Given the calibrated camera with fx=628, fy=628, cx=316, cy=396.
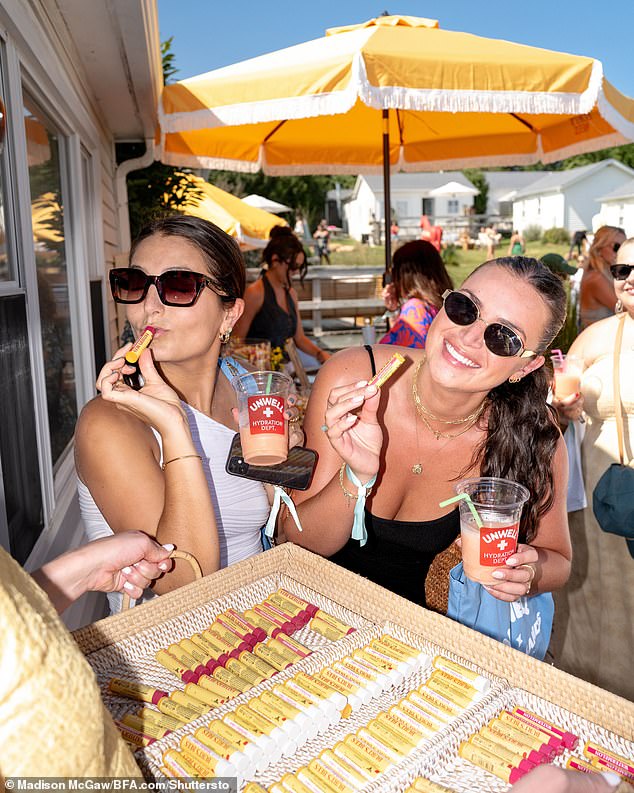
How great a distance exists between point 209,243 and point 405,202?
5597 centimetres

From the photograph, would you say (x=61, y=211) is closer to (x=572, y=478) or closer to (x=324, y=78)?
(x=324, y=78)

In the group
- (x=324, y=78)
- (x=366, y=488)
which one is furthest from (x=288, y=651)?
(x=324, y=78)

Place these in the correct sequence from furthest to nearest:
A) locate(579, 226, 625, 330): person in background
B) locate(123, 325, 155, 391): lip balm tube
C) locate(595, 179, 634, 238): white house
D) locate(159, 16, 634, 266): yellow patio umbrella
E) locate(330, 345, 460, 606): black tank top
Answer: locate(595, 179, 634, 238): white house → locate(579, 226, 625, 330): person in background → locate(159, 16, 634, 266): yellow patio umbrella → locate(330, 345, 460, 606): black tank top → locate(123, 325, 155, 391): lip balm tube

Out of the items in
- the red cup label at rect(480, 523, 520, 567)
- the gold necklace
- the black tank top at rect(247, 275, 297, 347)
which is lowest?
the red cup label at rect(480, 523, 520, 567)

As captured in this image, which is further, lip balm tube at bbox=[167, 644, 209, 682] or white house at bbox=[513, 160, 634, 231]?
white house at bbox=[513, 160, 634, 231]

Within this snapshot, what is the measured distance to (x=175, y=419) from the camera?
1872 millimetres

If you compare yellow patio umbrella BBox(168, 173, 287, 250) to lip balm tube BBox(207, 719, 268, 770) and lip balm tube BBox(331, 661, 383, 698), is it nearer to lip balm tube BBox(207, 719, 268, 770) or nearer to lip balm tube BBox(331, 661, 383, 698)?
lip balm tube BBox(331, 661, 383, 698)

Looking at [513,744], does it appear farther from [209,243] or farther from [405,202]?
[405,202]

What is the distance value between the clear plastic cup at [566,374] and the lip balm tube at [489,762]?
2573mm

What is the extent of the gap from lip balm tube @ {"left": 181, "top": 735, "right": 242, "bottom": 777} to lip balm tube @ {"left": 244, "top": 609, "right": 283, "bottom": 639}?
1.24ft

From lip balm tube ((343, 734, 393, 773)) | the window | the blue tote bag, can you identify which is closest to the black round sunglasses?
the blue tote bag

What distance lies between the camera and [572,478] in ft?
12.1

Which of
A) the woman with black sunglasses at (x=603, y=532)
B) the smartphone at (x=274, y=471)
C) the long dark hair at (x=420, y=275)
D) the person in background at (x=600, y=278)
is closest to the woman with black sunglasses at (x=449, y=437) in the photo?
the smartphone at (x=274, y=471)

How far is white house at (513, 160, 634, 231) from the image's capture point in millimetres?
46825
